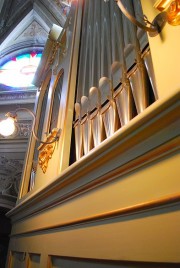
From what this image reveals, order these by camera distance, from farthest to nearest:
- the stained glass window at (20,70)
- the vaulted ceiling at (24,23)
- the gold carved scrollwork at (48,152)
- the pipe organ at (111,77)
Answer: the vaulted ceiling at (24,23)
the stained glass window at (20,70)
the gold carved scrollwork at (48,152)
the pipe organ at (111,77)

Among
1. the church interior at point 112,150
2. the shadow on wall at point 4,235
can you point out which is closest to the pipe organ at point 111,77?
the church interior at point 112,150

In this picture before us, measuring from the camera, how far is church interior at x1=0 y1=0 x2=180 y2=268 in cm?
70

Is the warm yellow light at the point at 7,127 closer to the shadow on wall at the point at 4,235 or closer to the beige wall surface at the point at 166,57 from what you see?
the beige wall surface at the point at 166,57

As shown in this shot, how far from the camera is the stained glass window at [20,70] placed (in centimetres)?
563

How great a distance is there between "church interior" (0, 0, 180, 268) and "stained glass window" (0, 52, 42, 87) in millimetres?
3082

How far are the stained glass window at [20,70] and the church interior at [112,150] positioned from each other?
3.08 metres

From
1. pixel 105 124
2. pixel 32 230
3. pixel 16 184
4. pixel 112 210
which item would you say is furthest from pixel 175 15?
pixel 16 184

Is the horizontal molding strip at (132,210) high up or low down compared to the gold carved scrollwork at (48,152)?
down

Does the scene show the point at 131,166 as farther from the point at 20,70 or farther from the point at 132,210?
the point at 20,70

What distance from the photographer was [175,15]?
0.84 metres

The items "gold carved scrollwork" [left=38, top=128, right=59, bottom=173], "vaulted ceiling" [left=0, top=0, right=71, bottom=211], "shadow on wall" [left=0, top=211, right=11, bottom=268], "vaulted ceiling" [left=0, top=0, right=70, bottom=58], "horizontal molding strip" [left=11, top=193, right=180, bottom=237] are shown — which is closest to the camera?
"horizontal molding strip" [left=11, top=193, right=180, bottom=237]

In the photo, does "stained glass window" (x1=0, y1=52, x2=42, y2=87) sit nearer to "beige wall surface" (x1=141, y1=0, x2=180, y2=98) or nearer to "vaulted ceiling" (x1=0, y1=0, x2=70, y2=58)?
"vaulted ceiling" (x1=0, y1=0, x2=70, y2=58)

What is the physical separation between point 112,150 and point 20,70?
18.5 ft

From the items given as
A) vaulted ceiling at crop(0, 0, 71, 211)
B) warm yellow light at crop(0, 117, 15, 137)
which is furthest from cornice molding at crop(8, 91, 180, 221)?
vaulted ceiling at crop(0, 0, 71, 211)
